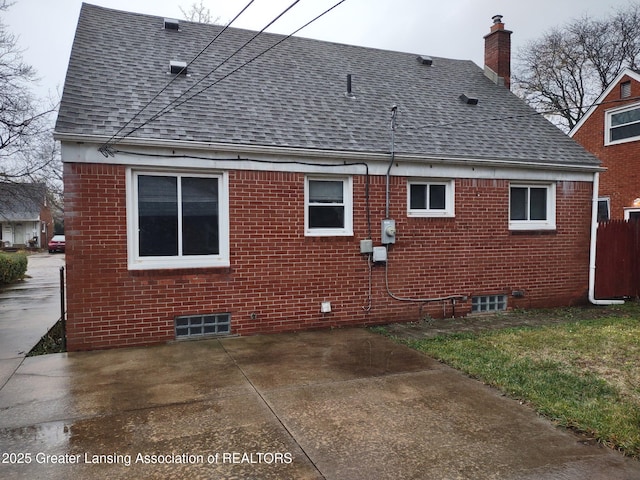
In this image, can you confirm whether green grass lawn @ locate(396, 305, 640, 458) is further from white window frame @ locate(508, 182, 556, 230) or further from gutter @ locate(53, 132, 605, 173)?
gutter @ locate(53, 132, 605, 173)

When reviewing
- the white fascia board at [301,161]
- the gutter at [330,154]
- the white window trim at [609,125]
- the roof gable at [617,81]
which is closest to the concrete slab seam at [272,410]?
the white fascia board at [301,161]

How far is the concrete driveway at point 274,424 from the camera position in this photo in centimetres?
333

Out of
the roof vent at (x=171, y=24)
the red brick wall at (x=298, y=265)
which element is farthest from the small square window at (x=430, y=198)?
the roof vent at (x=171, y=24)

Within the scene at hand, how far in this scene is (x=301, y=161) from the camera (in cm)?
774

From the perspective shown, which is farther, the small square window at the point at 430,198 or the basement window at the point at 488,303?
the basement window at the point at 488,303

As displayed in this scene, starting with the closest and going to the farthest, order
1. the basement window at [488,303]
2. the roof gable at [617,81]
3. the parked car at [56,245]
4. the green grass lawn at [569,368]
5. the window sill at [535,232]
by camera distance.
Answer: the green grass lawn at [569,368]
the basement window at [488,303]
the window sill at [535,232]
the roof gable at [617,81]
the parked car at [56,245]

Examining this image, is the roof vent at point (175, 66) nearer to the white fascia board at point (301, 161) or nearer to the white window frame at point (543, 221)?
the white fascia board at point (301, 161)

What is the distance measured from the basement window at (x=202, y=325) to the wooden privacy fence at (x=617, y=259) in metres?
8.56

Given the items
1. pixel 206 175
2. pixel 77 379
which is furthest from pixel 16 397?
pixel 206 175

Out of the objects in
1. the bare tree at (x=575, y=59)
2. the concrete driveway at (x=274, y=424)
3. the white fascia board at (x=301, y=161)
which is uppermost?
the bare tree at (x=575, y=59)

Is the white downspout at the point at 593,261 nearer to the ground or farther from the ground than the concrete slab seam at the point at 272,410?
farther from the ground

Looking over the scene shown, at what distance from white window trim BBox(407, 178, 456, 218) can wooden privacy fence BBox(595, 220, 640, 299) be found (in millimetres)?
4223

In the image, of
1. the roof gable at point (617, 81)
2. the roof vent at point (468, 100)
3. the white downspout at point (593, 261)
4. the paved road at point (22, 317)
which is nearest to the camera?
the paved road at point (22, 317)

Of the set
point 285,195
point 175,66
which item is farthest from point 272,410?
point 175,66
